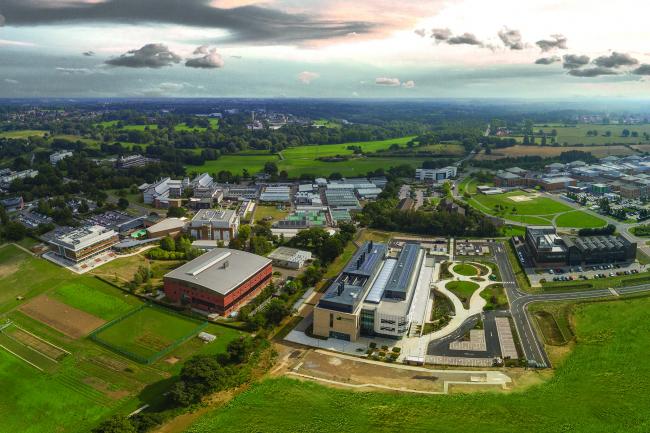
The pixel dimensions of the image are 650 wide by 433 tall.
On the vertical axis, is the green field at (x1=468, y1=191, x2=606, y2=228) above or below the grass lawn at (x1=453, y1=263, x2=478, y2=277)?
above

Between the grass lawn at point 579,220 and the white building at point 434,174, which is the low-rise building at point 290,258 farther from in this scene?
the white building at point 434,174

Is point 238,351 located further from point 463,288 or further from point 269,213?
point 269,213

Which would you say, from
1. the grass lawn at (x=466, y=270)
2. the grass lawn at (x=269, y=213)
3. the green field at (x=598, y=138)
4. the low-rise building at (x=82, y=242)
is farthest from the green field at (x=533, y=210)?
the green field at (x=598, y=138)

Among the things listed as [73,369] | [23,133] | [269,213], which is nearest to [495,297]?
[73,369]

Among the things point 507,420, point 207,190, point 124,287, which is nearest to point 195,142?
point 207,190

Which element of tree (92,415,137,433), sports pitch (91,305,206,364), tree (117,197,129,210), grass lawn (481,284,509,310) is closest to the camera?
tree (92,415,137,433)

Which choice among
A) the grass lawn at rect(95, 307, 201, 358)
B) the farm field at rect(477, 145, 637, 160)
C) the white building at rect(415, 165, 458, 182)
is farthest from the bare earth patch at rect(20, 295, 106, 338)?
the farm field at rect(477, 145, 637, 160)

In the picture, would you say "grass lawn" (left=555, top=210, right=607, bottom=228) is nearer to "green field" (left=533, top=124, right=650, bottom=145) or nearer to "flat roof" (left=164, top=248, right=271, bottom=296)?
"flat roof" (left=164, top=248, right=271, bottom=296)
